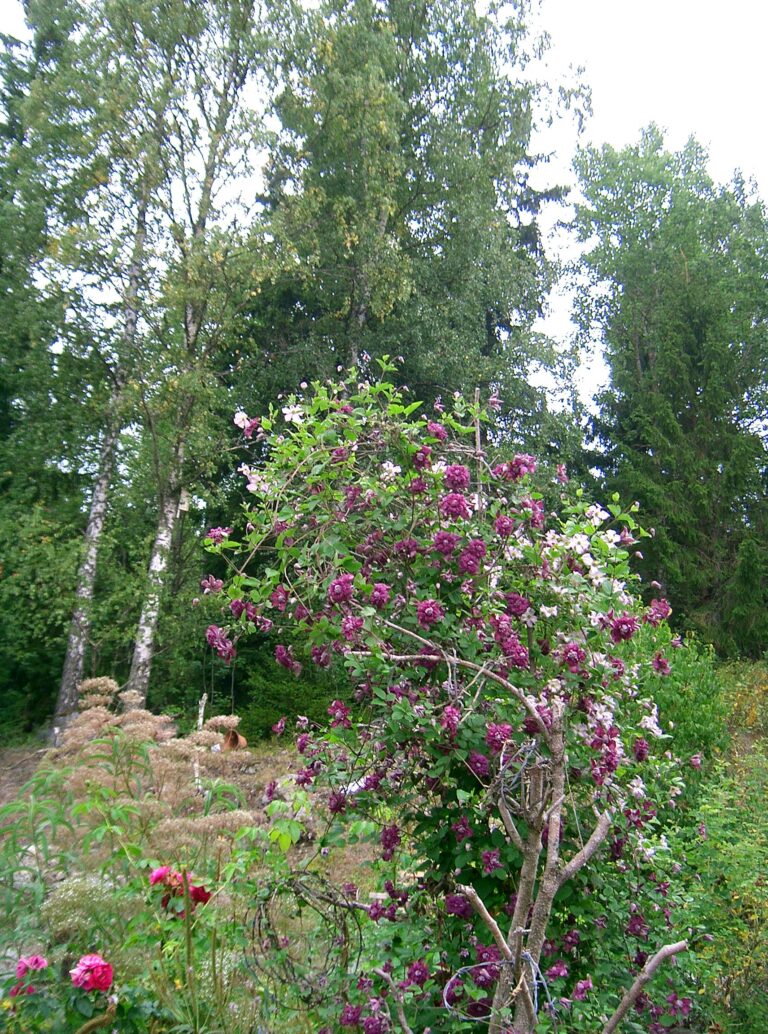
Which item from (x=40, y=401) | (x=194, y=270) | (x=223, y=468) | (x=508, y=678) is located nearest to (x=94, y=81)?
(x=194, y=270)

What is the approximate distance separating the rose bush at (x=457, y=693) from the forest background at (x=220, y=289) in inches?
279

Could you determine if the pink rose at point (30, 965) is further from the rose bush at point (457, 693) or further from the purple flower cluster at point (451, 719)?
the purple flower cluster at point (451, 719)

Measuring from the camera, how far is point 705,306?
1703 cm

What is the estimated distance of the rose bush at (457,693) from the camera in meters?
2.40

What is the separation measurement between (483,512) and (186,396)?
8.45 m

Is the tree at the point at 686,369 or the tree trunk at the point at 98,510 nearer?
the tree trunk at the point at 98,510

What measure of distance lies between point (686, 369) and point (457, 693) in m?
15.8

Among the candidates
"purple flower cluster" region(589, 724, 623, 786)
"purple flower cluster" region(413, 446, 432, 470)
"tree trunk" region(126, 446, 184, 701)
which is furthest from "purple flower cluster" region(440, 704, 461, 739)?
"tree trunk" region(126, 446, 184, 701)

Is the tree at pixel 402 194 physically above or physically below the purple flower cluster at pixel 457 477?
above

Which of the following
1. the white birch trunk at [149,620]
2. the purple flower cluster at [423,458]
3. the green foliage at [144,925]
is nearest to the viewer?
the green foliage at [144,925]

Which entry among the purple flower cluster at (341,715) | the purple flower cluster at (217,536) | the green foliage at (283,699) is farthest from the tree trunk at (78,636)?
the purple flower cluster at (341,715)

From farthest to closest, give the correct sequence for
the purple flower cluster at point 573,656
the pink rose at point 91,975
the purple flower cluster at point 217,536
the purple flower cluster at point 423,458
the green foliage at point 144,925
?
1. the purple flower cluster at point 217,536
2. the purple flower cluster at point 423,458
3. the purple flower cluster at point 573,656
4. the green foliage at point 144,925
5. the pink rose at point 91,975

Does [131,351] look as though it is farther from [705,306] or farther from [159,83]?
[705,306]

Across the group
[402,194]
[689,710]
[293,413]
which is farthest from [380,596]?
[402,194]
